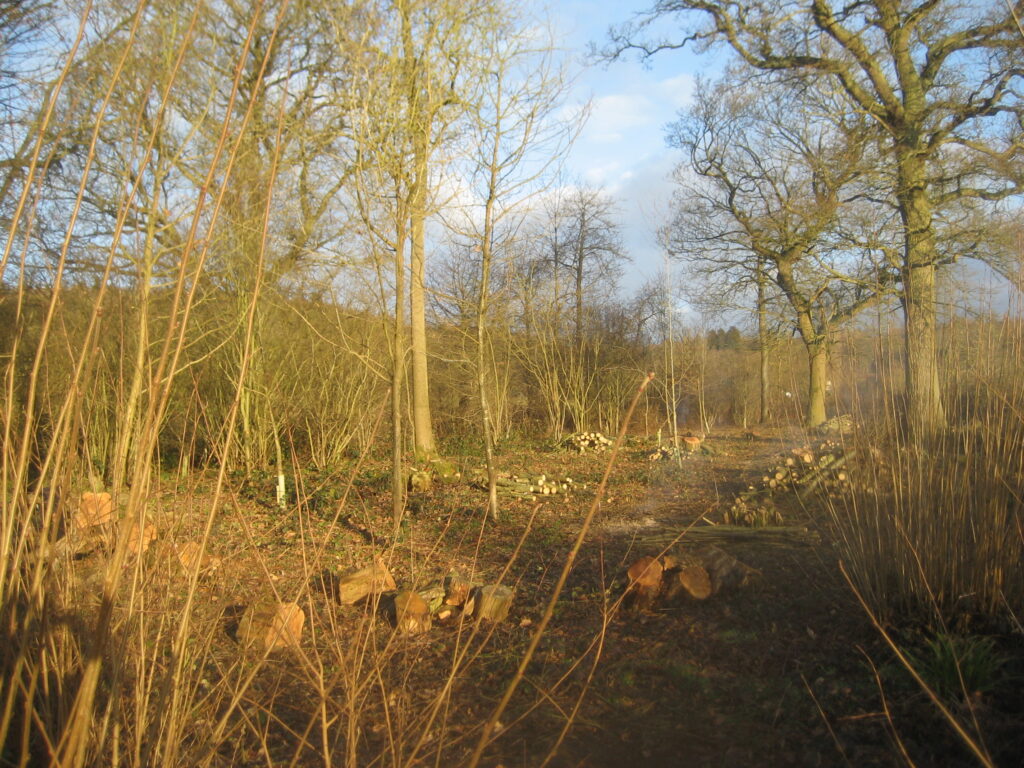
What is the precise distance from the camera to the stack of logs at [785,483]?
5.86 metres

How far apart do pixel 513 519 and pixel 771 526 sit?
2.51m

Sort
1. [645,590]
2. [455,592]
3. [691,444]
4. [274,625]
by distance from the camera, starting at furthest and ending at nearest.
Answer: [691,444], [455,592], [645,590], [274,625]

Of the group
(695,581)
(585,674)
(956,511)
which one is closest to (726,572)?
(695,581)

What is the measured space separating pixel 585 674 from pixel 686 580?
1.17 meters

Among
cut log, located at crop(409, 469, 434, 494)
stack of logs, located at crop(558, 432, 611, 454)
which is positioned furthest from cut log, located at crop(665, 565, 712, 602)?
stack of logs, located at crop(558, 432, 611, 454)

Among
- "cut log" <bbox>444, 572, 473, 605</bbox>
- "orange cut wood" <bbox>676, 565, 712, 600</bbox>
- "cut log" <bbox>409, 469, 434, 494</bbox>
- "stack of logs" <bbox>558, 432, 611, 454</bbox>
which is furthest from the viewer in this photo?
"stack of logs" <bbox>558, 432, 611, 454</bbox>

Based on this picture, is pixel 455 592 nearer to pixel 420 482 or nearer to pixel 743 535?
pixel 743 535

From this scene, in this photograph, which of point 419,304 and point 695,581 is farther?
point 419,304

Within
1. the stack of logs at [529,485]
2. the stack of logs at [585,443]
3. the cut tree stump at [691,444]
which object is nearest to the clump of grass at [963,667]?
the stack of logs at [529,485]

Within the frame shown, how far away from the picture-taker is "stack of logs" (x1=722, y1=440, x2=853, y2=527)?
5.86 meters

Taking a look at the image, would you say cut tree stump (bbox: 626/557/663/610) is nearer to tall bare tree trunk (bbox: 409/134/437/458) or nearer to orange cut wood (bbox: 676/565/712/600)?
A: orange cut wood (bbox: 676/565/712/600)

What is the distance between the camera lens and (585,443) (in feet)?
44.0

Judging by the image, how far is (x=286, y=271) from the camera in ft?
26.9

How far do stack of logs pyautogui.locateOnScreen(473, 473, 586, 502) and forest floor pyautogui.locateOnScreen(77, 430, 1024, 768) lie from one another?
93.1 inches
